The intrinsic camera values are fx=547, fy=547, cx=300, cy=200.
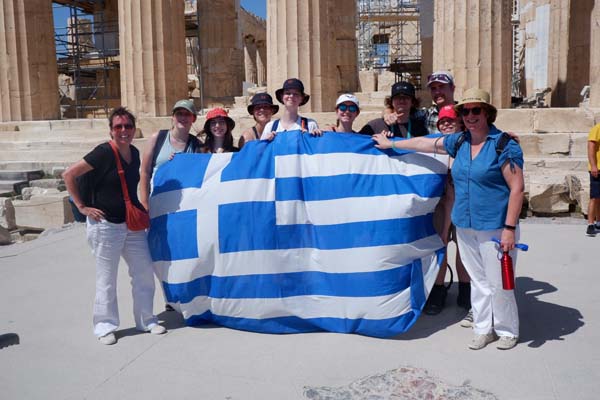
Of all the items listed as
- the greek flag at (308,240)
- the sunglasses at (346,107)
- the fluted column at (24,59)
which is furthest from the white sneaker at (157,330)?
the fluted column at (24,59)

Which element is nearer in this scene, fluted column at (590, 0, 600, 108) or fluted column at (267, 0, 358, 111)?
fluted column at (590, 0, 600, 108)

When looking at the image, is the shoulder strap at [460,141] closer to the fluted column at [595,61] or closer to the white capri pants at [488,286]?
the white capri pants at [488,286]

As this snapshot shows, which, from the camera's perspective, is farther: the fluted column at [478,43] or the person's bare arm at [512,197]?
the fluted column at [478,43]

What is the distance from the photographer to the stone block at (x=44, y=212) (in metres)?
9.23

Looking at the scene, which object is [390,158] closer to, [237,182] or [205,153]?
[237,182]

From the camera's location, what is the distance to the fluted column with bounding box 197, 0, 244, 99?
1894cm

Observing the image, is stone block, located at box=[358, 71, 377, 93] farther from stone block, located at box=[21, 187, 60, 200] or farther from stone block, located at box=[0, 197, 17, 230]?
stone block, located at box=[0, 197, 17, 230]

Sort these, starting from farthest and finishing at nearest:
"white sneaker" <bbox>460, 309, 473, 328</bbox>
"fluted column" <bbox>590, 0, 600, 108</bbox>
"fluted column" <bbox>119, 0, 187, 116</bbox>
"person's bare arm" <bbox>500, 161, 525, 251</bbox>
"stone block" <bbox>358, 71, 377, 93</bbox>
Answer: "stone block" <bbox>358, 71, 377, 93</bbox>, "fluted column" <bbox>119, 0, 187, 116</bbox>, "fluted column" <bbox>590, 0, 600, 108</bbox>, "white sneaker" <bbox>460, 309, 473, 328</bbox>, "person's bare arm" <bbox>500, 161, 525, 251</bbox>

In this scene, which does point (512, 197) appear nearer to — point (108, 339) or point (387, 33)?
point (108, 339)

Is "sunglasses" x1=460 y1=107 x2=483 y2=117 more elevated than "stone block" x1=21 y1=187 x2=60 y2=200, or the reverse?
"sunglasses" x1=460 y1=107 x2=483 y2=117

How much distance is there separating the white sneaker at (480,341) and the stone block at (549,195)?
5206 millimetres

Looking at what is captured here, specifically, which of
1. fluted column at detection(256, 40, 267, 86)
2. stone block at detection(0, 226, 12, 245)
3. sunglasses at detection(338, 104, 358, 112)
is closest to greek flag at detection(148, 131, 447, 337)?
sunglasses at detection(338, 104, 358, 112)

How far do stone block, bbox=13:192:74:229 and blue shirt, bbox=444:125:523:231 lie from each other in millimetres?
7579

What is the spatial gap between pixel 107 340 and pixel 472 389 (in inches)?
95.5
